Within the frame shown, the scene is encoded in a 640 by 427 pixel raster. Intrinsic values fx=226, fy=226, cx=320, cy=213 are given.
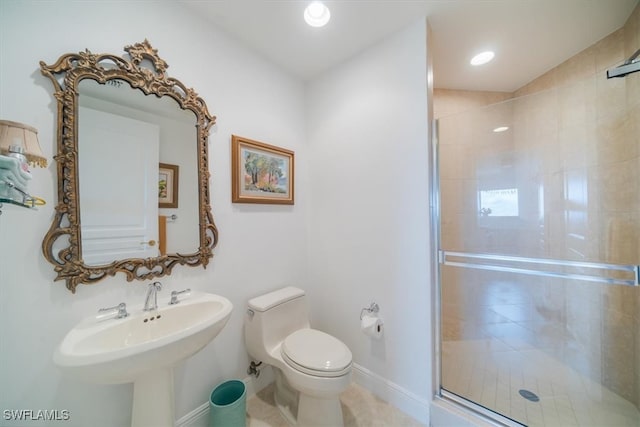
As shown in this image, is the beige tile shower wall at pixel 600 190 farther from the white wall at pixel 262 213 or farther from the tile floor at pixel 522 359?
the white wall at pixel 262 213

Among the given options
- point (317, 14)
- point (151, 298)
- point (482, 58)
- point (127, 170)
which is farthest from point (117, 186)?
point (482, 58)

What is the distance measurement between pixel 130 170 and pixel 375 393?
2050mm

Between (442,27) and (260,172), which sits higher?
(442,27)

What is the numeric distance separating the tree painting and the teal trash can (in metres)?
1.27

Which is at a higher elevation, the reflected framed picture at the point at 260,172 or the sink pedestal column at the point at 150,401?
the reflected framed picture at the point at 260,172

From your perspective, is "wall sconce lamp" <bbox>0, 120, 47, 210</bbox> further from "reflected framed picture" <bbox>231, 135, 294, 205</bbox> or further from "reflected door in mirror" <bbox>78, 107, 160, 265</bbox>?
"reflected framed picture" <bbox>231, 135, 294, 205</bbox>

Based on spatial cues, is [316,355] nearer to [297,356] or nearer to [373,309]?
[297,356]

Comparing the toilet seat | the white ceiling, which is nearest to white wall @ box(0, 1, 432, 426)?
the white ceiling

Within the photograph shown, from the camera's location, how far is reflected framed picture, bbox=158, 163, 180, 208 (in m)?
1.25

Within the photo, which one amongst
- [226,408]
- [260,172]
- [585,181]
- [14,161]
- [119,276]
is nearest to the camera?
[14,161]

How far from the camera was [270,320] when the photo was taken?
4.91 feet

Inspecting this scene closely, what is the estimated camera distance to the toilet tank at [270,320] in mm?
1459

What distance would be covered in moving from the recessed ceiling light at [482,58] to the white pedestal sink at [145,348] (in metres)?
2.47

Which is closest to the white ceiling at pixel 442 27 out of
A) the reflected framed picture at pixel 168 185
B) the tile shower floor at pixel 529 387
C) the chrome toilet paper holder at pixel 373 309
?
the reflected framed picture at pixel 168 185
